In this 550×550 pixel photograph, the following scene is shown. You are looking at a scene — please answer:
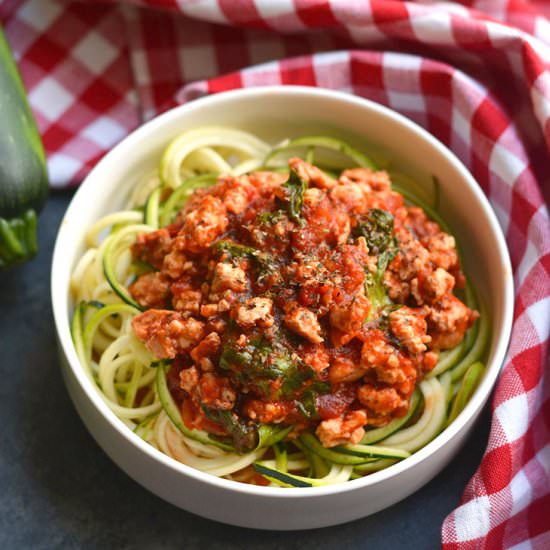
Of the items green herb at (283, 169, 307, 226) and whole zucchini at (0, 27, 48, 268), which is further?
whole zucchini at (0, 27, 48, 268)

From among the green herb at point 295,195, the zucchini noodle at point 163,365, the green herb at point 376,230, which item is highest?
the green herb at point 295,195

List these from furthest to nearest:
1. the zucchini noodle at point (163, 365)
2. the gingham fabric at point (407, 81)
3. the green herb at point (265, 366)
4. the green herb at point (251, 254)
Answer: the gingham fabric at point (407, 81) → the zucchini noodle at point (163, 365) → the green herb at point (251, 254) → the green herb at point (265, 366)

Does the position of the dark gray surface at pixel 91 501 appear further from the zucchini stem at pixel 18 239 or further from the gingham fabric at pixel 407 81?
the zucchini stem at pixel 18 239

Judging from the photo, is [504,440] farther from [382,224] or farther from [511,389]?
[382,224]

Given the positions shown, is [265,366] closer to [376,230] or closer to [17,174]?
[376,230]

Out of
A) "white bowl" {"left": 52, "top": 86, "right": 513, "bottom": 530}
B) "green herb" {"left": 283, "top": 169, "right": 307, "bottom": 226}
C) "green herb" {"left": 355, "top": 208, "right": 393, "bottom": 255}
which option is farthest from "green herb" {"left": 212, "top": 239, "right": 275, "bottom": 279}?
"white bowl" {"left": 52, "top": 86, "right": 513, "bottom": 530}

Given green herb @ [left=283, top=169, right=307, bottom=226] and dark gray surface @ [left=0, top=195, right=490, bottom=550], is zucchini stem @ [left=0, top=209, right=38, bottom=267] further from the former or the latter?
green herb @ [left=283, top=169, right=307, bottom=226]

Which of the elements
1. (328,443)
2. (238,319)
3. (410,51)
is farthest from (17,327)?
(410,51)

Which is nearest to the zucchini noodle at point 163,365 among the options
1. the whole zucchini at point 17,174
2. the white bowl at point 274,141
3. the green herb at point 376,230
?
the white bowl at point 274,141
